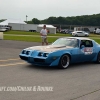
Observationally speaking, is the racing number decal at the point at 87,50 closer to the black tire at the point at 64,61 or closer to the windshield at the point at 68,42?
the windshield at the point at 68,42

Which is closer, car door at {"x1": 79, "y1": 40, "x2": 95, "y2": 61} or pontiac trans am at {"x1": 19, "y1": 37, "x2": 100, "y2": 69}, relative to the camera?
→ pontiac trans am at {"x1": 19, "y1": 37, "x2": 100, "y2": 69}

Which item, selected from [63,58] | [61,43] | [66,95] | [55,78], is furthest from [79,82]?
[61,43]

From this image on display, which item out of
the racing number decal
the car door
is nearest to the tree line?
the car door

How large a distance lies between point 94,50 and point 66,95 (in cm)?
530

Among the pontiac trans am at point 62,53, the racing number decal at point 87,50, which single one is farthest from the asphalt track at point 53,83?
the racing number decal at point 87,50

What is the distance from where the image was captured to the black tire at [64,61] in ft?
28.0

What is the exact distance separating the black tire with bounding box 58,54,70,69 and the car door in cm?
89

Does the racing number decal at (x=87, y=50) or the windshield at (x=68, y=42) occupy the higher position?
the windshield at (x=68, y=42)

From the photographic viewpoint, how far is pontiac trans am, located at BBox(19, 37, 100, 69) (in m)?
8.27

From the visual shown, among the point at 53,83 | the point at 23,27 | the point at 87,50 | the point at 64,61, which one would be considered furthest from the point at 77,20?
the point at 53,83

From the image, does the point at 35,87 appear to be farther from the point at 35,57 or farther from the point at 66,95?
the point at 35,57

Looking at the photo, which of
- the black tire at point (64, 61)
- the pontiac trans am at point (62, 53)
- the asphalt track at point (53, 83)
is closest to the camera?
the asphalt track at point (53, 83)

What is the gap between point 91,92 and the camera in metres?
5.66

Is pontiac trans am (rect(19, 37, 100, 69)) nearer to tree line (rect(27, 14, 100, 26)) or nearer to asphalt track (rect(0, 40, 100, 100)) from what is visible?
asphalt track (rect(0, 40, 100, 100))
